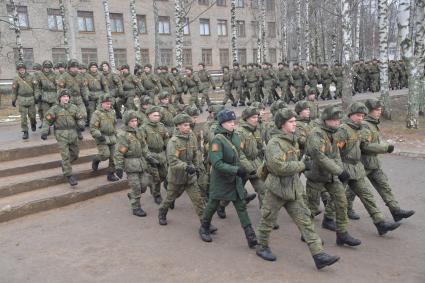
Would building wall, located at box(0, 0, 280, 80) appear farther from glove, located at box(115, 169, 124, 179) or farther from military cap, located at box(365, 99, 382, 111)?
military cap, located at box(365, 99, 382, 111)

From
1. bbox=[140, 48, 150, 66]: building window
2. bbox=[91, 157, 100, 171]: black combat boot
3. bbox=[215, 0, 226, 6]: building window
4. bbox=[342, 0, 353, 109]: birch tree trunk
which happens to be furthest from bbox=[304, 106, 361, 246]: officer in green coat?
bbox=[215, 0, 226, 6]: building window

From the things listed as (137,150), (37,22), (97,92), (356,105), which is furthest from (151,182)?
(37,22)

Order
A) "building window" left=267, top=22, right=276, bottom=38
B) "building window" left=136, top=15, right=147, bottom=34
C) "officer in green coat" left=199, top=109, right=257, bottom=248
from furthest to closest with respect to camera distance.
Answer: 1. "building window" left=267, top=22, right=276, bottom=38
2. "building window" left=136, top=15, right=147, bottom=34
3. "officer in green coat" left=199, top=109, right=257, bottom=248

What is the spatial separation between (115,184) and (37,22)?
26612 mm

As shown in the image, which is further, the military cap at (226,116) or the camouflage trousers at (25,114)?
the camouflage trousers at (25,114)

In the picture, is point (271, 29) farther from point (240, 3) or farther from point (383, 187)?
point (383, 187)

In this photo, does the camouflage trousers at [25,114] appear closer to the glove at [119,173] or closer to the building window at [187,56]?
the glove at [119,173]

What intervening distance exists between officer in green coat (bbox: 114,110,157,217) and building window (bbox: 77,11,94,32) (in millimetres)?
28052

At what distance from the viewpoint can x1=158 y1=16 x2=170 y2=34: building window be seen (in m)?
36.9

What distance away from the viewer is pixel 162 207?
6.73 m

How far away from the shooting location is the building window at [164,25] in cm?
3691

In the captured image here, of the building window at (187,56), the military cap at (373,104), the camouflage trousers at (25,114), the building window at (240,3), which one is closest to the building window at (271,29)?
the building window at (240,3)

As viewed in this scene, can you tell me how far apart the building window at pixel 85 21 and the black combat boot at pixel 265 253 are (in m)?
31.0

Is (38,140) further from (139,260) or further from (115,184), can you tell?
(139,260)
